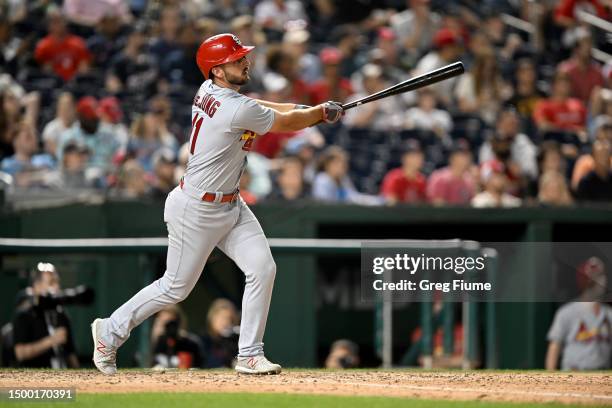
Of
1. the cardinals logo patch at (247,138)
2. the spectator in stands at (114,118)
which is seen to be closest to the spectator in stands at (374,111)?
the spectator in stands at (114,118)

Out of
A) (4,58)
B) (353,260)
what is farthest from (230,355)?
(4,58)

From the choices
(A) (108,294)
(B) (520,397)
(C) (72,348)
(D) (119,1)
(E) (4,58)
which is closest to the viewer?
(B) (520,397)

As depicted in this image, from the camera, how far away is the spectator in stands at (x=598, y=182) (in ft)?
35.1

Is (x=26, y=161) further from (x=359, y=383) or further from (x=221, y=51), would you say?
(x=359, y=383)

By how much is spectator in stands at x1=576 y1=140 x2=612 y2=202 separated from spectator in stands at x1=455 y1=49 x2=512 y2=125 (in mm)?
1753

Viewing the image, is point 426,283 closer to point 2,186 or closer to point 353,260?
point 353,260

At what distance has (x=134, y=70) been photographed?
11914 millimetres

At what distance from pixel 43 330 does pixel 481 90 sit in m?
6.17

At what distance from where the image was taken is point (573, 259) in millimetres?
9586

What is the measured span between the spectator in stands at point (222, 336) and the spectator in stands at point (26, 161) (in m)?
2.10

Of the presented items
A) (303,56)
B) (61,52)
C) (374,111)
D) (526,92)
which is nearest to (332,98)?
(374,111)

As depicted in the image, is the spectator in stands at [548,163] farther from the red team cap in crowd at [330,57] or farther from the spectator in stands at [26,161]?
the spectator in stands at [26,161]

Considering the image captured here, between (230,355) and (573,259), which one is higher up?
(573,259)

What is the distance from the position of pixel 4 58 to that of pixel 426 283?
5.40 metres
